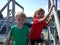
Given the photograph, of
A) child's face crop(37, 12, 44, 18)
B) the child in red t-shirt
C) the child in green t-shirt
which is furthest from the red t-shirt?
the child in green t-shirt

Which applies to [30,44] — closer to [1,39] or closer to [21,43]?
[21,43]

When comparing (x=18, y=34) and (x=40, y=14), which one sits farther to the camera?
(x=40, y=14)

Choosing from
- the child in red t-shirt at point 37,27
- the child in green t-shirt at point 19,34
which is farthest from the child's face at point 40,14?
the child in green t-shirt at point 19,34

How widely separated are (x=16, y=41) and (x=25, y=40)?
140 mm

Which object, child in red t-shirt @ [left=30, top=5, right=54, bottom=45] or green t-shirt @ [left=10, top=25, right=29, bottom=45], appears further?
child in red t-shirt @ [left=30, top=5, right=54, bottom=45]

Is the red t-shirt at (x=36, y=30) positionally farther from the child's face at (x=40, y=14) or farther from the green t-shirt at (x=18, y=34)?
the green t-shirt at (x=18, y=34)

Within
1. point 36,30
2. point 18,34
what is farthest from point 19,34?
point 36,30

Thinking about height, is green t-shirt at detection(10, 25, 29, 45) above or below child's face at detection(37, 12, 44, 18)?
below

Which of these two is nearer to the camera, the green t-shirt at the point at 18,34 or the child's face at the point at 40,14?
the green t-shirt at the point at 18,34

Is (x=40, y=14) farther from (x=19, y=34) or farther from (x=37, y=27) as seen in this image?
(x=19, y=34)

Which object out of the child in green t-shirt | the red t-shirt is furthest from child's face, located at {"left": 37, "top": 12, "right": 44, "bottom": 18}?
the child in green t-shirt

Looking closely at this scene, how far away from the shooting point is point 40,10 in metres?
3.77

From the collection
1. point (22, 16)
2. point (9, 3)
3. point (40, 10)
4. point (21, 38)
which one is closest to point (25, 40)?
point (21, 38)

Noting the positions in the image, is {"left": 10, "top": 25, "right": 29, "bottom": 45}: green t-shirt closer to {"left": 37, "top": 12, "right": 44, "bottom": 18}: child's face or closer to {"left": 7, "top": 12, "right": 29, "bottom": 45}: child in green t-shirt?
{"left": 7, "top": 12, "right": 29, "bottom": 45}: child in green t-shirt
